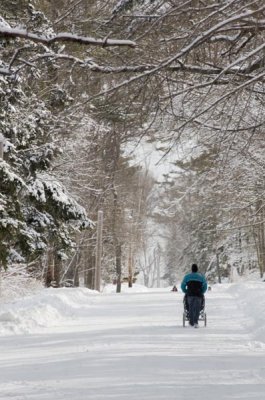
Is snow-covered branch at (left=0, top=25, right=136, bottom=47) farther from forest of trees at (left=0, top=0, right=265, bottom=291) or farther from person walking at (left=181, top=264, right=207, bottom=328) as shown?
person walking at (left=181, top=264, right=207, bottom=328)

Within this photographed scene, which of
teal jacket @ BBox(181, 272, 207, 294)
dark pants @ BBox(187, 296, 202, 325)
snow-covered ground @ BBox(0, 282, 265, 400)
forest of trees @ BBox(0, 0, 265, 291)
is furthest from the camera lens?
teal jacket @ BBox(181, 272, 207, 294)

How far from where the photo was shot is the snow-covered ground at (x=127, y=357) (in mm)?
7961

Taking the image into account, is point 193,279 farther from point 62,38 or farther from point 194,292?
point 62,38

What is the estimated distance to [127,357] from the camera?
10.4 meters

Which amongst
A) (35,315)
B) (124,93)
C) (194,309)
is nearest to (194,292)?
(194,309)

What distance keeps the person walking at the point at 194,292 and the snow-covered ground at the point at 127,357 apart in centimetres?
44

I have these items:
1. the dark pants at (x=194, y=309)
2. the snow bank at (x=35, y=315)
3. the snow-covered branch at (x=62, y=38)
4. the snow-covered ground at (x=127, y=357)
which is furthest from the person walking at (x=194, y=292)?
the snow-covered branch at (x=62, y=38)

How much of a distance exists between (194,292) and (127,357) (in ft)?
20.9

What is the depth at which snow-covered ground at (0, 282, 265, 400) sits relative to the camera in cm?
796

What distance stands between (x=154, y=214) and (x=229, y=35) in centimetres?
5528

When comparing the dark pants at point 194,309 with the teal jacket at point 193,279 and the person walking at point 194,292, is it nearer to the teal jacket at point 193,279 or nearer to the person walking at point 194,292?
the person walking at point 194,292

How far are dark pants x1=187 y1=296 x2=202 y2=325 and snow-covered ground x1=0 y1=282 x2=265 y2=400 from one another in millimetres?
385

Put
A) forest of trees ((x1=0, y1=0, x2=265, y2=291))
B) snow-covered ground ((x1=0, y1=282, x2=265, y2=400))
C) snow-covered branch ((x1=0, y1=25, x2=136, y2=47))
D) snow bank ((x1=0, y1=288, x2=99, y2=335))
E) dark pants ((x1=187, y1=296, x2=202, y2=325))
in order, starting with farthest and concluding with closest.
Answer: dark pants ((x1=187, y1=296, x2=202, y2=325)) < snow bank ((x1=0, y1=288, x2=99, y2=335)) < snow-covered ground ((x1=0, y1=282, x2=265, y2=400)) < forest of trees ((x1=0, y1=0, x2=265, y2=291)) < snow-covered branch ((x1=0, y1=25, x2=136, y2=47))

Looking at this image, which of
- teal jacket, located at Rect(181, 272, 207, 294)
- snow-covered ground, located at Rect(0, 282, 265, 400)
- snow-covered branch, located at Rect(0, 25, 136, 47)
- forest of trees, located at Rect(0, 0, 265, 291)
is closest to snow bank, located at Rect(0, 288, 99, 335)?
snow-covered ground, located at Rect(0, 282, 265, 400)
